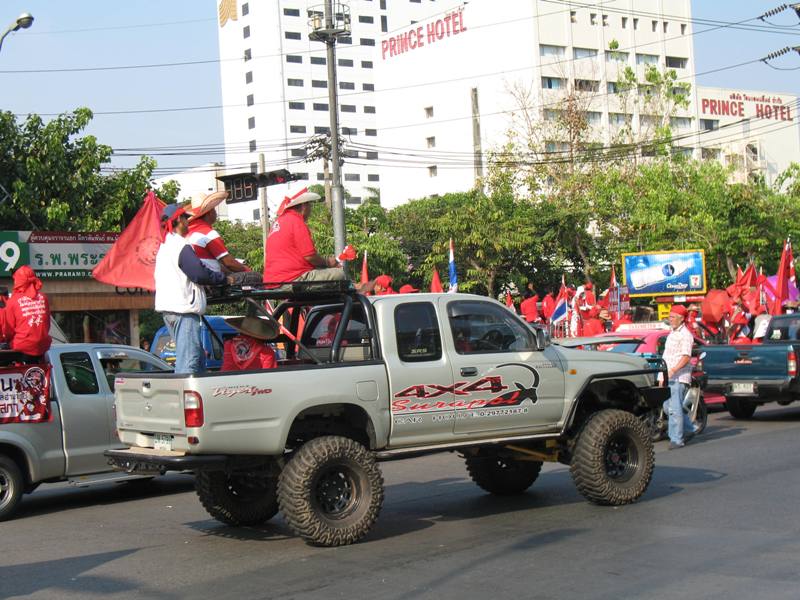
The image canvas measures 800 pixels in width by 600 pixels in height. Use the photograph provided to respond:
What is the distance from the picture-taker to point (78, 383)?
37.5ft

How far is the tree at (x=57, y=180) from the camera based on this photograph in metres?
28.4

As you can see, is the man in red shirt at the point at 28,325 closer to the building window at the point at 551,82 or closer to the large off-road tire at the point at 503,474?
the large off-road tire at the point at 503,474

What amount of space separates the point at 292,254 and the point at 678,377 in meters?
7.43

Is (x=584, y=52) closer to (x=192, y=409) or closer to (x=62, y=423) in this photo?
(x=62, y=423)

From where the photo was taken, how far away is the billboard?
3594 centimetres

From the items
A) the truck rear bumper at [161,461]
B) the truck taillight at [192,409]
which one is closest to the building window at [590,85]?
the truck rear bumper at [161,461]

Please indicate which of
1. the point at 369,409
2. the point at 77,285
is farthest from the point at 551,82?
the point at 369,409

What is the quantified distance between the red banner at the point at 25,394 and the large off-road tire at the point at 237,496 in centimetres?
241

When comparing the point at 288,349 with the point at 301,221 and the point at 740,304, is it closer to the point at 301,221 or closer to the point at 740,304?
the point at 301,221

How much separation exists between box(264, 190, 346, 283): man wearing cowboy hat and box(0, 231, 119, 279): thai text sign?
17869mm

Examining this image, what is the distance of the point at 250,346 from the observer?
893 centimetres

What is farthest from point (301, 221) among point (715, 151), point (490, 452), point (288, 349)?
point (715, 151)

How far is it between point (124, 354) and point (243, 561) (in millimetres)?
4604

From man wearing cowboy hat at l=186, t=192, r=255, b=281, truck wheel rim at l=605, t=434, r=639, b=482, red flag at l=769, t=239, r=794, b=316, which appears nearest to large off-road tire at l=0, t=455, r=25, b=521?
man wearing cowboy hat at l=186, t=192, r=255, b=281
